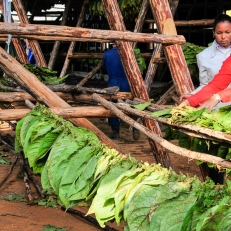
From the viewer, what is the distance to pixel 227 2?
9008mm

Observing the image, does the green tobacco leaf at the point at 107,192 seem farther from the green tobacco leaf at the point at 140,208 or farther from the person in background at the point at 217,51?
the person in background at the point at 217,51

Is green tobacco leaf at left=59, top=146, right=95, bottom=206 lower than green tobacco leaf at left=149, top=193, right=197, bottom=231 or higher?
lower

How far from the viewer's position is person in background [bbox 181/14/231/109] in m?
4.24

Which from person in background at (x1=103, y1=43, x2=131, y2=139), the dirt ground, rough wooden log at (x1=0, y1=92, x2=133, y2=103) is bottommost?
the dirt ground

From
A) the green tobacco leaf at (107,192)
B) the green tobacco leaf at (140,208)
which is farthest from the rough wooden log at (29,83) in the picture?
the green tobacco leaf at (140,208)

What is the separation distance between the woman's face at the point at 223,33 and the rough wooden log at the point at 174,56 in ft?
1.30

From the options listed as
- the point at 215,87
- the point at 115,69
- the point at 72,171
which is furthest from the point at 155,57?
the point at 72,171

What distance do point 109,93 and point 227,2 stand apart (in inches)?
189

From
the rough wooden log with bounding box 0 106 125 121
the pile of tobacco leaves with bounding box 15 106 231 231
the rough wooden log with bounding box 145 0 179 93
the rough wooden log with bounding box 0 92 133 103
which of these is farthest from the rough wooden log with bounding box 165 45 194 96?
the rough wooden log with bounding box 145 0 179 93

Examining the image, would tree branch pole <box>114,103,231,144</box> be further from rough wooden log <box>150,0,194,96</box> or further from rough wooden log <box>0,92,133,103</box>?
rough wooden log <box>0,92,133,103</box>

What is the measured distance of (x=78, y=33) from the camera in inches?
167

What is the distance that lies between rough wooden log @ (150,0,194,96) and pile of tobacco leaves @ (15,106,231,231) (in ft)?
4.38

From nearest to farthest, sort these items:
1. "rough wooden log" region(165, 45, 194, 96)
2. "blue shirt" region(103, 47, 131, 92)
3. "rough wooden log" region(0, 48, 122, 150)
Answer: "rough wooden log" region(0, 48, 122, 150) → "rough wooden log" region(165, 45, 194, 96) → "blue shirt" region(103, 47, 131, 92)

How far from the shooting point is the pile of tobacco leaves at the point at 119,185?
2145mm
